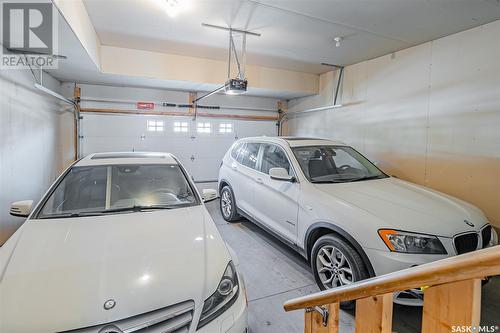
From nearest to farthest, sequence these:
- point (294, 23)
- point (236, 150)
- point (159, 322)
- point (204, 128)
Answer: point (159, 322), point (294, 23), point (236, 150), point (204, 128)

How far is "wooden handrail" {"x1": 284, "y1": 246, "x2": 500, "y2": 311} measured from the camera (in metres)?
0.57

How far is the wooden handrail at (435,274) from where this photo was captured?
57 cm

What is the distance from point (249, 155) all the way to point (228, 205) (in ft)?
3.59

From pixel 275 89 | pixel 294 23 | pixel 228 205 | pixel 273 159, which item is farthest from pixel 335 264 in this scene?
pixel 275 89

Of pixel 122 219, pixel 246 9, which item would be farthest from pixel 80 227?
pixel 246 9

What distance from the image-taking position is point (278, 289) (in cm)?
282

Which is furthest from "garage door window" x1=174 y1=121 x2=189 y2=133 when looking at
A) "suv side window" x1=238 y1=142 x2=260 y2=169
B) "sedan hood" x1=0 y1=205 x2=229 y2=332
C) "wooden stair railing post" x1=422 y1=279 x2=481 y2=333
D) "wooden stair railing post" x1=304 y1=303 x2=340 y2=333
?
"wooden stair railing post" x1=422 y1=279 x2=481 y2=333

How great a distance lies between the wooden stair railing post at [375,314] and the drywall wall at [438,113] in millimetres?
3954

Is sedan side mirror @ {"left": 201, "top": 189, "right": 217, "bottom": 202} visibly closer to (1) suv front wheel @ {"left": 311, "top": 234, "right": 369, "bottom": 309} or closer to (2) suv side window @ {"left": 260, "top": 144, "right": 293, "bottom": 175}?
(2) suv side window @ {"left": 260, "top": 144, "right": 293, "bottom": 175}

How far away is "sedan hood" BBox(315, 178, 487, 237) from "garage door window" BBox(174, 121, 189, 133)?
15.6 feet

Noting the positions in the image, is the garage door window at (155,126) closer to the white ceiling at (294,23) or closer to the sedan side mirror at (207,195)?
the white ceiling at (294,23)

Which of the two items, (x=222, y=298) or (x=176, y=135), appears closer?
(x=222, y=298)

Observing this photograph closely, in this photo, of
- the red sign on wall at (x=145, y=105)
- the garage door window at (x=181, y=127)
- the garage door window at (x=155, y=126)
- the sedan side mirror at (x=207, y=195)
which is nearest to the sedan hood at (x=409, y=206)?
the sedan side mirror at (x=207, y=195)

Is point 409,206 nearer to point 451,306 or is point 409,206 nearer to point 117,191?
point 451,306
